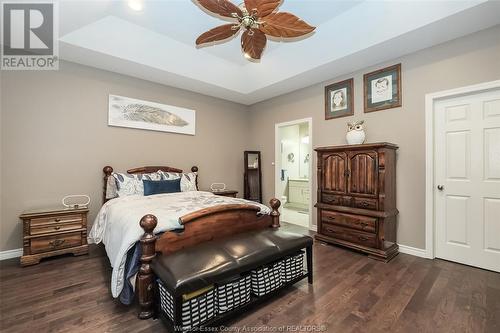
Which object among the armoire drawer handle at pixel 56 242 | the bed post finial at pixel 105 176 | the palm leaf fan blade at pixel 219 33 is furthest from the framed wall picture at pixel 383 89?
the armoire drawer handle at pixel 56 242

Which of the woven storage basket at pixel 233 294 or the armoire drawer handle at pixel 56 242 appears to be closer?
the woven storage basket at pixel 233 294

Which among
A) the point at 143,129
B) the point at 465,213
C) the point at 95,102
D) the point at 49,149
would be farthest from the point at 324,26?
the point at 49,149

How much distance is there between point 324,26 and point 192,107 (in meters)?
2.75

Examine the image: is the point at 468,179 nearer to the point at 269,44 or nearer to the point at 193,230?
the point at 193,230

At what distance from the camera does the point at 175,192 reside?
145 inches

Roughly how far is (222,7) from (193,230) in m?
1.94

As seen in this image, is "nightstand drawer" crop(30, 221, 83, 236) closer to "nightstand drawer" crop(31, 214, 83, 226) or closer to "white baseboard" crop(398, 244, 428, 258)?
"nightstand drawer" crop(31, 214, 83, 226)

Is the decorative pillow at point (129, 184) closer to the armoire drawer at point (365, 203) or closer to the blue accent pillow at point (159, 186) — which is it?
the blue accent pillow at point (159, 186)

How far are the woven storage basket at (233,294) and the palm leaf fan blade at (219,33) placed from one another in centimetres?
224

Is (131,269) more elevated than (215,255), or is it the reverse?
(215,255)

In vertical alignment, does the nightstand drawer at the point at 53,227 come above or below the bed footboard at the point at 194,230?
below

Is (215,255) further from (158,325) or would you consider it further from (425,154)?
(425,154)

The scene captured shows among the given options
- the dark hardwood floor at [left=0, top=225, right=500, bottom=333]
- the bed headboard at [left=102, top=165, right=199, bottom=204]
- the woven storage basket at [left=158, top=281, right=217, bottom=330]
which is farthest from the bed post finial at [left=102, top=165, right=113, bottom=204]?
the woven storage basket at [left=158, top=281, right=217, bottom=330]

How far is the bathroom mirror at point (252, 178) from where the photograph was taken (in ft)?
16.9
